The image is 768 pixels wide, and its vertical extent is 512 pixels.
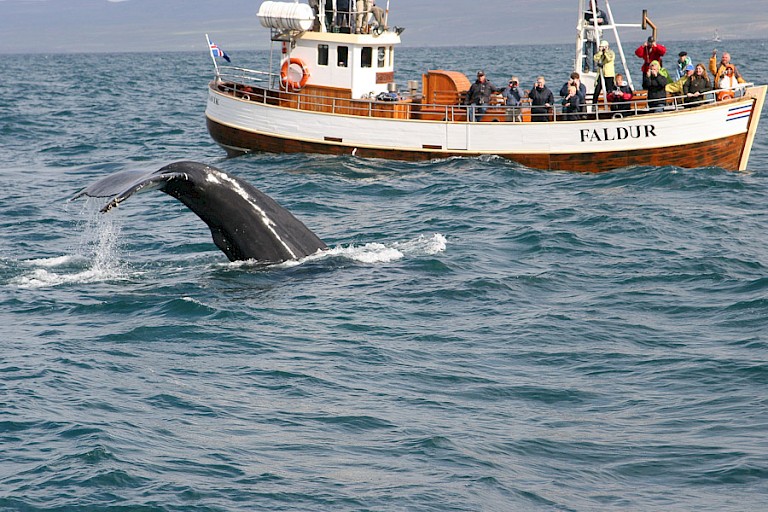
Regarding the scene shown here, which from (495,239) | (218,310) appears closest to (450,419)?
(218,310)

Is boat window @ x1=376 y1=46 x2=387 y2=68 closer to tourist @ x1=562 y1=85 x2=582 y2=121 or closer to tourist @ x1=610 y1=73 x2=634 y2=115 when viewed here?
tourist @ x1=562 y1=85 x2=582 y2=121

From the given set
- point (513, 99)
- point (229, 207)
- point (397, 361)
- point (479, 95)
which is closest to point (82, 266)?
point (229, 207)

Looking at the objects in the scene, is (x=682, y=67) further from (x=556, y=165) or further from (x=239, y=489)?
(x=239, y=489)

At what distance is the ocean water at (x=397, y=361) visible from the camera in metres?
10.1

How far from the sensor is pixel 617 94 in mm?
29891

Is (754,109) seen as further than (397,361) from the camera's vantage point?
Yes

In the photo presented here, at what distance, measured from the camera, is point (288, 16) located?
3303 cm

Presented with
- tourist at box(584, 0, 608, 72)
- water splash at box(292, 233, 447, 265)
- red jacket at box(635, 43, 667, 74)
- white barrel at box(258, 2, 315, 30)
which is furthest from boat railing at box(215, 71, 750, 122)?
water splash at box(292, 233, 447, 265)

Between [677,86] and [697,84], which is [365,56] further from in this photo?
[697,84]

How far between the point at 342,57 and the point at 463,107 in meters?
4.83

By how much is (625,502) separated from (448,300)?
693 centimetres

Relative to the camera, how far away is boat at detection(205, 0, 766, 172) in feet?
96.2

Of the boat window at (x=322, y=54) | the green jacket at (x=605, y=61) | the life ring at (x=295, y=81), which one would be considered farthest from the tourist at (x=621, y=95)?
the life ring at (x=295, y=81)

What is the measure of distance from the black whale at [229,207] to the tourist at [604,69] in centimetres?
1490
